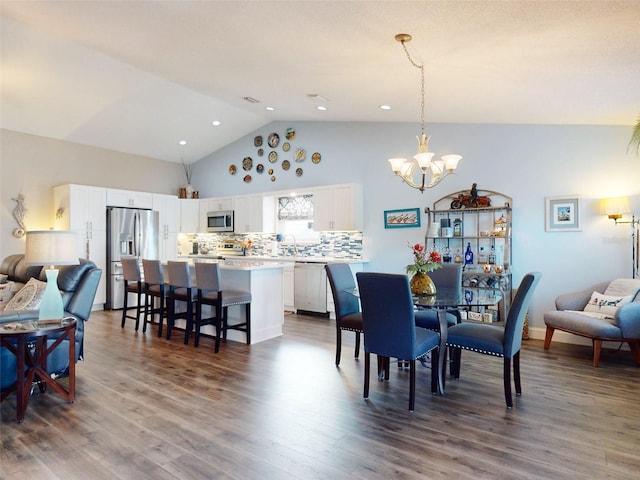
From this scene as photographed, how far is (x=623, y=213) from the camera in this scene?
14.1ft

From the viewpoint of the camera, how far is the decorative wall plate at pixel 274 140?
7410 mm

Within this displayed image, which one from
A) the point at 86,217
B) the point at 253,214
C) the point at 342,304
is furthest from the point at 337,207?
the point at 86,217

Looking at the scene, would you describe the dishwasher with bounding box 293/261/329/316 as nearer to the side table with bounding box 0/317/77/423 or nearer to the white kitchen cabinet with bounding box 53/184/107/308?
the white kitchen cabinet with bounding box 53/184/107/308

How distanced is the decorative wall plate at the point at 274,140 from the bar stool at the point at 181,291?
346 centimetres

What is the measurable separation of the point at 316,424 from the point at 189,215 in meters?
6.52

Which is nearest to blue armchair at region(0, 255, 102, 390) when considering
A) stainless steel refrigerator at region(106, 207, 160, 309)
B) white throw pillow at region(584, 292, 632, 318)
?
stainless steel refrigerator at region(106, 207, 160, 309)

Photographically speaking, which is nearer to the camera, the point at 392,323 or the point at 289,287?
the point at 392,323

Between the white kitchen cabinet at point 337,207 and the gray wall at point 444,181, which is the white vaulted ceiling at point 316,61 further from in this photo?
the white kitchen cabinet at point 337,207

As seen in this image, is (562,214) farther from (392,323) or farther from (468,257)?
(392,323)

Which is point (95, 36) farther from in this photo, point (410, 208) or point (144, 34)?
point (410, 208)

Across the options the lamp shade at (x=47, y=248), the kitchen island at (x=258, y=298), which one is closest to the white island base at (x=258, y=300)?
the kitchen island at (x=258, y=298)

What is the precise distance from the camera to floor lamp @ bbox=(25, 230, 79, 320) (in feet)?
9.60

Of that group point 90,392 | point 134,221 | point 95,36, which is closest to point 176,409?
point 90,392

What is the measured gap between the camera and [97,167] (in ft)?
23.7
